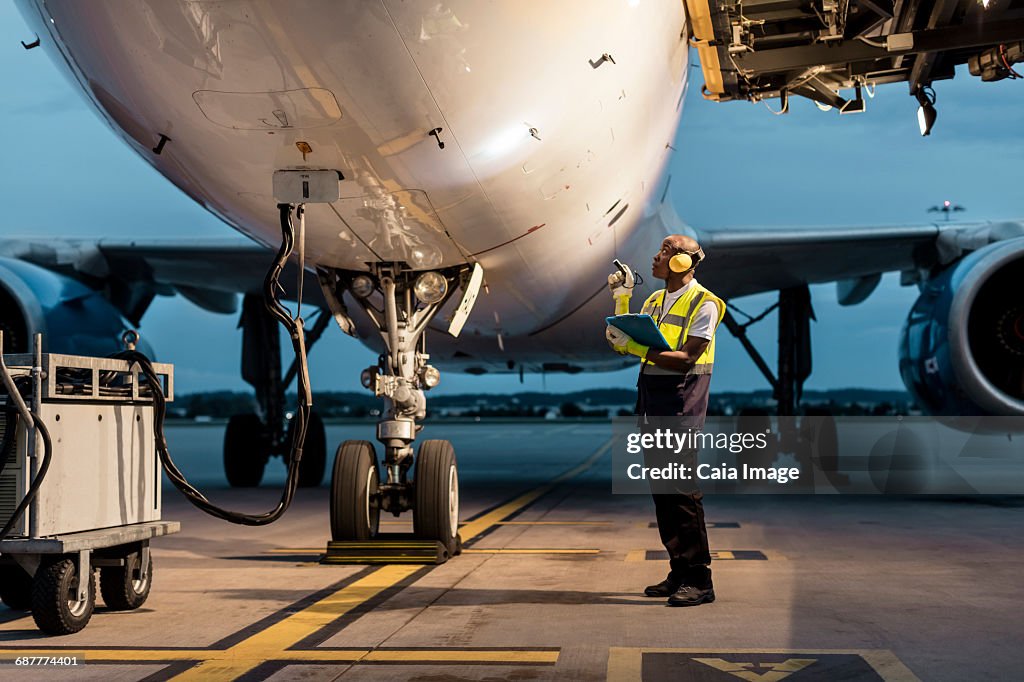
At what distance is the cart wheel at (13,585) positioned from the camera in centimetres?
409

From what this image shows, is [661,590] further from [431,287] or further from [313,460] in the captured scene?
[313,460]

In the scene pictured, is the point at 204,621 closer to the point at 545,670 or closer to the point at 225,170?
the point at 545,670

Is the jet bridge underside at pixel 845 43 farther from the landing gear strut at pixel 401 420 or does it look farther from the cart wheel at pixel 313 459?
the cart wheel at pixel 313 459

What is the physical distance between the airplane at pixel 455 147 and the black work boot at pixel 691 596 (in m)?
1.67

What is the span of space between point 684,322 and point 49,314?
613cm

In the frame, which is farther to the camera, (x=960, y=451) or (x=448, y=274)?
(x=960, y=451)

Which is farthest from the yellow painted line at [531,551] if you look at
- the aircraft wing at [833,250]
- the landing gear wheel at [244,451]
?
the landing gear wheel at [244,451]

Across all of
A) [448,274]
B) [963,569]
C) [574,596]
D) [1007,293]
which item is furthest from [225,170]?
[1007,293]

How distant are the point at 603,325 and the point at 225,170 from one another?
516cm

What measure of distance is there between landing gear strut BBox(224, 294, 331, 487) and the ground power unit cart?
7.09m

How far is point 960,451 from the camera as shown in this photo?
18.6 meters

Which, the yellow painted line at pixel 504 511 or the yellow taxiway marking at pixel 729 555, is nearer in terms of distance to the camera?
the yellow taxiway marking at pixel 729 555

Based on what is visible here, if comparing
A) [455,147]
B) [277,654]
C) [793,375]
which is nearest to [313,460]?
[793,375]

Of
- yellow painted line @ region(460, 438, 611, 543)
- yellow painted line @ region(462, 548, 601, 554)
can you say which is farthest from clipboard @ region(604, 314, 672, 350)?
yellow painted line @ region(460, 438, 611, 543)
